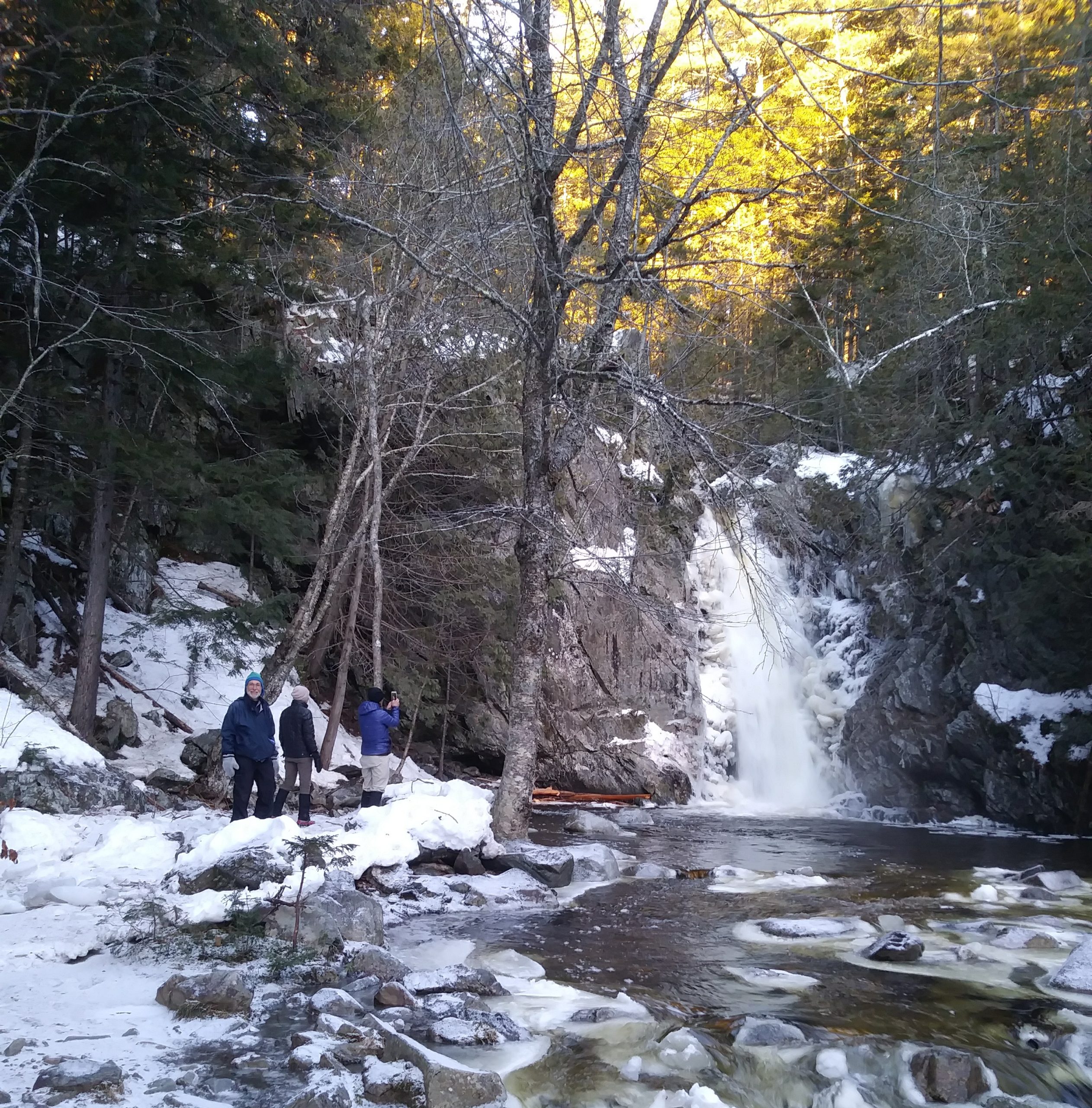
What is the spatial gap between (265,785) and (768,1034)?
5543mm

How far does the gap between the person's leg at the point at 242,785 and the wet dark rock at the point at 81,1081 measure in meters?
4.91

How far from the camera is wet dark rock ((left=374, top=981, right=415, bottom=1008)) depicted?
4840mm

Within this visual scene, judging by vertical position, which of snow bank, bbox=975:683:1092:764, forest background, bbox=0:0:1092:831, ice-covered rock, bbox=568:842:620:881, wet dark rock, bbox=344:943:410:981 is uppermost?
forest background, bbox=0:0:1092:831

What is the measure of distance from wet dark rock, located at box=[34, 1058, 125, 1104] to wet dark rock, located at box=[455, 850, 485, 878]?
540 centimetres

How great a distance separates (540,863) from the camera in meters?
8.77

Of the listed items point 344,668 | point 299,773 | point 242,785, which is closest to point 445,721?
point 344,668

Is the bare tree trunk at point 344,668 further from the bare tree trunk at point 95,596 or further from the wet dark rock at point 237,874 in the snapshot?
the wet dark rock at point 237,874

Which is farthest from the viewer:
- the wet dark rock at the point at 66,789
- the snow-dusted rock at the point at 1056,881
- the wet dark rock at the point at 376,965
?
the snow-dusted rock at the point at 1056,881

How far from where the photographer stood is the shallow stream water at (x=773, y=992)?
14.5ft

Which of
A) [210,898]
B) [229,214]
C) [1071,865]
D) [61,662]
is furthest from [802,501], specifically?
[61,662]

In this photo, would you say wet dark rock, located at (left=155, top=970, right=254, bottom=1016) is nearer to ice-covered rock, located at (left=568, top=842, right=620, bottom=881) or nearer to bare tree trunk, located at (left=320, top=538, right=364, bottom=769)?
ice-covered rock, located at (left=568, top=842, right=620, bottom=881)

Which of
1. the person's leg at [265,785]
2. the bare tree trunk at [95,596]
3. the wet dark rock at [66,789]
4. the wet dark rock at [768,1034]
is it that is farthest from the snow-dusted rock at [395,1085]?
the bare tree trunk at [95,596]

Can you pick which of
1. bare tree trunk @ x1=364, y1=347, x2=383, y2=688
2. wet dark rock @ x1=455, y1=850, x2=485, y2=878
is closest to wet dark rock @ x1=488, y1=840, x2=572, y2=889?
wet dark rock @ x1=455, y1=850, x2=485, y2=878

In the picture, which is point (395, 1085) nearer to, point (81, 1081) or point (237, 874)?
point (81, 1081)
